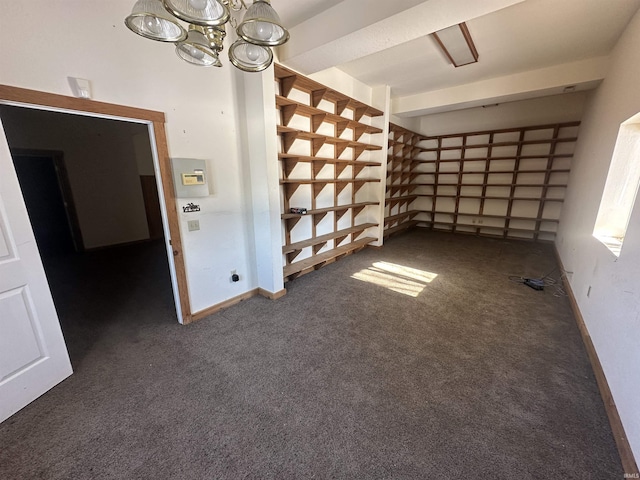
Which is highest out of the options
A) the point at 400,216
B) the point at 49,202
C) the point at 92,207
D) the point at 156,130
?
the point at 156,130

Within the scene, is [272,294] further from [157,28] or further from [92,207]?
[92,207]

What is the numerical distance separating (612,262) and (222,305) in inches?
140

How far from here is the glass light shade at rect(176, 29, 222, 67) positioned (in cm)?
142

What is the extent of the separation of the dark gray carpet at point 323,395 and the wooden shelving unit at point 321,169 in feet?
3.85

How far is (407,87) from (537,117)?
303 centimetres

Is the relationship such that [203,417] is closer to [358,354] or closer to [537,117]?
[358,354]

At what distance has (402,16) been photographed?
2082 millimetres

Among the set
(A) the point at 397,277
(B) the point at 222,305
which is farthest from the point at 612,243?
(B) the point at 222,305

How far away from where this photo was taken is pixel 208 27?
123cm

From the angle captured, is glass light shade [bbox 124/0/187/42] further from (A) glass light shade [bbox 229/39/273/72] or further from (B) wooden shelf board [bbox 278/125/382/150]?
(B) wooden shelf board [bbox 278/125/382/150]

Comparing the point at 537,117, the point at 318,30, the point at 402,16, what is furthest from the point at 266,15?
the point at 537,117

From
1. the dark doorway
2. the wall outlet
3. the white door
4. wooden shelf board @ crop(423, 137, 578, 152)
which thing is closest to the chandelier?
the white door

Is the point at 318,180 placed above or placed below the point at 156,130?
below

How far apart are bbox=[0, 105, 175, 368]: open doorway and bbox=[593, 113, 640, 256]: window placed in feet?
15.3
